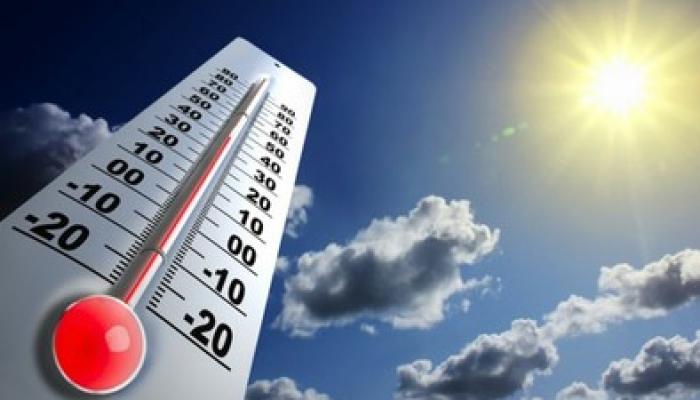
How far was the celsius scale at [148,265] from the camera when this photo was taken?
1750mm

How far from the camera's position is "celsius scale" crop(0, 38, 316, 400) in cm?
175

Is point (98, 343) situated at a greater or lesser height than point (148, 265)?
lesser

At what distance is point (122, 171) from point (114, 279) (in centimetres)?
94

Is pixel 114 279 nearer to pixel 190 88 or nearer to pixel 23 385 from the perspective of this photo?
pixel 23 385

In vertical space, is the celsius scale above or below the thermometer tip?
above

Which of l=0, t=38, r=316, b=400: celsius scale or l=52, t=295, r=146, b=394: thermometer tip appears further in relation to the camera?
l=0, t=38, r=316, b=400: celsius scale

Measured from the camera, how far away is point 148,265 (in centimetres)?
199

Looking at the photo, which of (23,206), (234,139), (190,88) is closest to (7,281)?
(23,206)

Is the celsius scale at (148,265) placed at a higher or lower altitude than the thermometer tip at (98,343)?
higher

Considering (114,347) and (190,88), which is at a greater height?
(190,88)

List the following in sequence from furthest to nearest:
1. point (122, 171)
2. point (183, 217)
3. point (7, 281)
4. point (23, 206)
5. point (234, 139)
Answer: point (234, 139) → point (122, 171) → point (23, 206) → point (183, 217) → point (7, 281)

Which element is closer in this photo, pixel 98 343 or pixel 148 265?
pixel 98 343

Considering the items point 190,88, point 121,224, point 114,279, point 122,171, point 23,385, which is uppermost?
point 190,88

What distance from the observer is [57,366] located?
1771 mm
